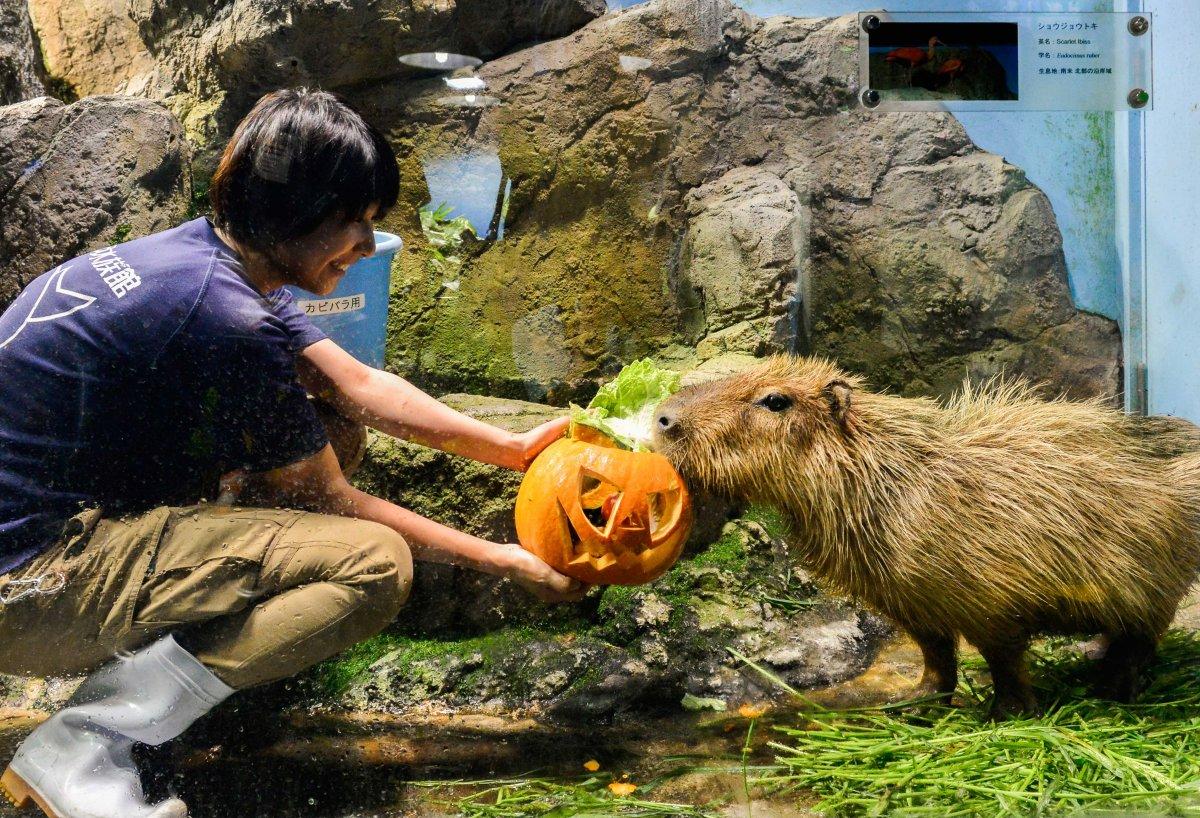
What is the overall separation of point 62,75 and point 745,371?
2.45m

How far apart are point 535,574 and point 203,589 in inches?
34.0

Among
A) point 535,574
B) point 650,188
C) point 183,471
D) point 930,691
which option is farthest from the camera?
point 650,188

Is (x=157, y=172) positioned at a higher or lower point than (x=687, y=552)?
higher

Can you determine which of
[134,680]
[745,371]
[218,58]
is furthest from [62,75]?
[745,371]

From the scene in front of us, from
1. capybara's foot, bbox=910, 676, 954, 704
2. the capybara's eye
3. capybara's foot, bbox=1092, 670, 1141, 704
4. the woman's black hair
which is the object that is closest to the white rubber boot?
the woman's black hair

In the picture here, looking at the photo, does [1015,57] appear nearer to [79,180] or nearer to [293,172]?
[293,172]

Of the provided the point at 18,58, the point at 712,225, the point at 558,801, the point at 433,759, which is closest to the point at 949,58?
the point at 712,225

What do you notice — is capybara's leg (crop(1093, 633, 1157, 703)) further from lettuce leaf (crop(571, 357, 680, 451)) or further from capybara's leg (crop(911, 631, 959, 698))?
lettuce leaf (crop(571, 357, 680, 451))

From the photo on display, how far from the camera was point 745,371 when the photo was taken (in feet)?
10.9

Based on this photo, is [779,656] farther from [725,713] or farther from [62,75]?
[62,75]

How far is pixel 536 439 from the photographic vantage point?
10.2 feet

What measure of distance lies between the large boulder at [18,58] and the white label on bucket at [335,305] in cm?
146

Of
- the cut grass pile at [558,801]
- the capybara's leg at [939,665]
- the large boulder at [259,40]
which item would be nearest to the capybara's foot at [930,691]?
the capybara's leg at [939,665]

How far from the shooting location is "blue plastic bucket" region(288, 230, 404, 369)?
294cm
